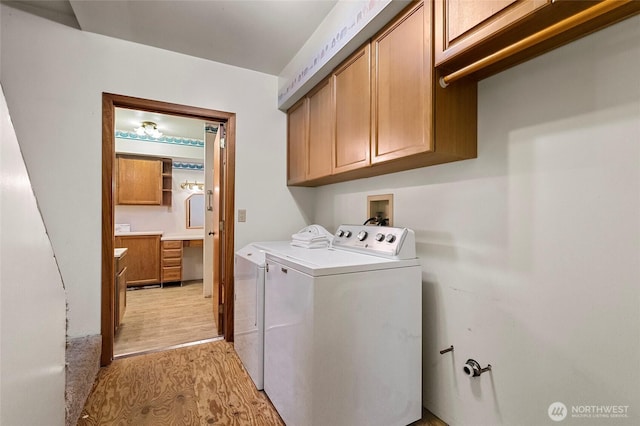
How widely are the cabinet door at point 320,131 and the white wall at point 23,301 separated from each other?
1604 millimetres

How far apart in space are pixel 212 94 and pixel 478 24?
6.96ft

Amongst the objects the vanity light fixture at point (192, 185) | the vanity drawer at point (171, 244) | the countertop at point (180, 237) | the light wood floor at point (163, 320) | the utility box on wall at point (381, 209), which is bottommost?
the light wood floor at point (163, 320)

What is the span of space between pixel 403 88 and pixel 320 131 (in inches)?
34.9

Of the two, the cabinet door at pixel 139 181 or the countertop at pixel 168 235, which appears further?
the cabinet door at pixel 139 181

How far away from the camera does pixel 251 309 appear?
1.91 metres

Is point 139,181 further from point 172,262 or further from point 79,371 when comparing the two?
point 79,371

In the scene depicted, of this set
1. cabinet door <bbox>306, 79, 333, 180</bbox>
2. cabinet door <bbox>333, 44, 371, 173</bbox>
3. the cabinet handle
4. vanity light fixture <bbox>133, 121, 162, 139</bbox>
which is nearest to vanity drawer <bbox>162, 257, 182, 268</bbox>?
the cabinet handle

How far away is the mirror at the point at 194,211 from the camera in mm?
5168

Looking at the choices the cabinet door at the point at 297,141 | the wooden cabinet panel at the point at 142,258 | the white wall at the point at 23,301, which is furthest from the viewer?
the wooden cabinet panel at the point at 142,258

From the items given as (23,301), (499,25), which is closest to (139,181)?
(23,301)

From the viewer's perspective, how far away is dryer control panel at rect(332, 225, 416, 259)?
153 cm

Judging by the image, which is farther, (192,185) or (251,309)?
(192,185)

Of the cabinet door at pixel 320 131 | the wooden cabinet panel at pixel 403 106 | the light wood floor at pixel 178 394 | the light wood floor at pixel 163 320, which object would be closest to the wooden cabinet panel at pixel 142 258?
the light wood floor at pixel 163 320

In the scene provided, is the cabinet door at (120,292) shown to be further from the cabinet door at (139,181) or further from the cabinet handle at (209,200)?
the cabinet door at (139,181)
